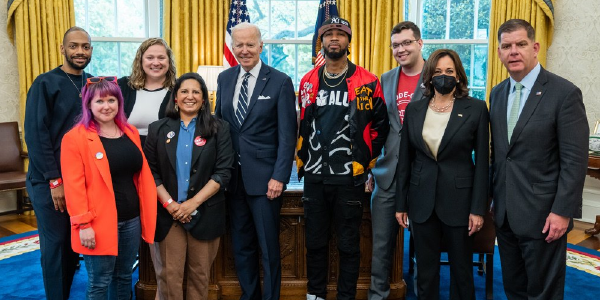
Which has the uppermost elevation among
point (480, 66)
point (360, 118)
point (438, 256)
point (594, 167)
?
point (480, 66)

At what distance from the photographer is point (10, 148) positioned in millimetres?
4914

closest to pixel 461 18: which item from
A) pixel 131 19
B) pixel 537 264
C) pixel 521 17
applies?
pixel 521 17

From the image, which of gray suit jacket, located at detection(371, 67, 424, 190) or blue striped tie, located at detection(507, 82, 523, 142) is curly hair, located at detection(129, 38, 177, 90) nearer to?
gray suit jacket, located at detection(371, 67, 424, 190)

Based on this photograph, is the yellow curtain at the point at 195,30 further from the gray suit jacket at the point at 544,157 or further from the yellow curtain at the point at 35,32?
the gray suit jacket at the point at 544,157

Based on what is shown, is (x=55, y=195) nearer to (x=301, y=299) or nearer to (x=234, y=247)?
(x=234, y=247)

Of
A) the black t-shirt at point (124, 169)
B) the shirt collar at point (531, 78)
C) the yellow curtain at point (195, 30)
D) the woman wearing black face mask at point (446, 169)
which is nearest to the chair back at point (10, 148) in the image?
the yellow curtain at point (195, 30)

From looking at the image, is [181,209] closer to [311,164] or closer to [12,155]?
[311,164]

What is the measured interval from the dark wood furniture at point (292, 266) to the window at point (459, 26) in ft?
12.2

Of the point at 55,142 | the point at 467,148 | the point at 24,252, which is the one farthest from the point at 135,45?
the point at 467,148

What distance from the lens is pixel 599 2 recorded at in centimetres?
484

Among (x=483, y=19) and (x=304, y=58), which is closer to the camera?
(x=483, y=19)

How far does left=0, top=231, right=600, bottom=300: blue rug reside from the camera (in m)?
2.99

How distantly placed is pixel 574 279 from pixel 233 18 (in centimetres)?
433

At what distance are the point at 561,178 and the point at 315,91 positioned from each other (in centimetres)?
124
